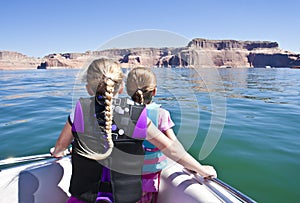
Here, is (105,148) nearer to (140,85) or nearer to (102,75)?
(102,75)

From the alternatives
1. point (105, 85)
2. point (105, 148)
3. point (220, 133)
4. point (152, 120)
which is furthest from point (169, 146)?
point (220, 133)

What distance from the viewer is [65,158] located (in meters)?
2.35

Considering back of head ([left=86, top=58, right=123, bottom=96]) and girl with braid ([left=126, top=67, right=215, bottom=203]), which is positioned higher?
back of head ([left=86, top=58, right=123, bottom=96])

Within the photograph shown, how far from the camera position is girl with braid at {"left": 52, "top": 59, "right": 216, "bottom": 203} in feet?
4.56

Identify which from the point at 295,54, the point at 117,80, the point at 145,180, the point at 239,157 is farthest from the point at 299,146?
the point at 295,54

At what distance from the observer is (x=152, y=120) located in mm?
1669

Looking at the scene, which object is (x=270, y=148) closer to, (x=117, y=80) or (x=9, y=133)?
(x=117, y=80)

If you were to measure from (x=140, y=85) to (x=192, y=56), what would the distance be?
120 centimetres

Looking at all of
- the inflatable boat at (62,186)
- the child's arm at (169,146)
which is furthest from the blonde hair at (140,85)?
the inflatable boat at (62,186)

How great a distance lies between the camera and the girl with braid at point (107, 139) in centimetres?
139

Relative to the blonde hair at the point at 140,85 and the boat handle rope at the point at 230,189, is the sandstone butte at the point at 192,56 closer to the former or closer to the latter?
the blonde hair at the point at 140,85

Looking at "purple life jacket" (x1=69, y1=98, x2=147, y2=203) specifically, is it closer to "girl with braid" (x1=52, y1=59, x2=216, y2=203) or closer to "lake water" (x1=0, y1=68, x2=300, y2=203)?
"girl with braid" (x1=52, y1=59, x2=216, y2=203)

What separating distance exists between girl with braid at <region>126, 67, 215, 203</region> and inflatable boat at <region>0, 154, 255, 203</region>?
13 centimetres

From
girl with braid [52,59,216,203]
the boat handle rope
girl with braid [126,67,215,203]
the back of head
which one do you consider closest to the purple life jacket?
girl with braid [52,59,216,203]
